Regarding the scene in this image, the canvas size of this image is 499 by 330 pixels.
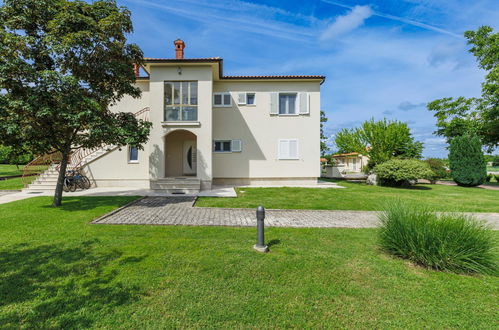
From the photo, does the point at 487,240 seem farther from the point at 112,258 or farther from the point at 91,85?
the point at 91,85

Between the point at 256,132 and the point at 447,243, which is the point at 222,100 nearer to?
the point at 256,132

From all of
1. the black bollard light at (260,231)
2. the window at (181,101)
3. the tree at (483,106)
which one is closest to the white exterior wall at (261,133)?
the window at (181,101)

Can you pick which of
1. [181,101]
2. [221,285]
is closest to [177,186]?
[181,101]

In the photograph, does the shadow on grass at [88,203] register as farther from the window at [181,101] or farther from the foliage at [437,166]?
the foliage at [437,166]

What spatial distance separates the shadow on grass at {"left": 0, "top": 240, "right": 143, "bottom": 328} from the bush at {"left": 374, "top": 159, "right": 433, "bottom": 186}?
16690 millimetres

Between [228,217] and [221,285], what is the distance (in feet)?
12.1

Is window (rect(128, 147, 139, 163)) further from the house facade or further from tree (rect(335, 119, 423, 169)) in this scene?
tree (rect(335, 119, 423, 169))

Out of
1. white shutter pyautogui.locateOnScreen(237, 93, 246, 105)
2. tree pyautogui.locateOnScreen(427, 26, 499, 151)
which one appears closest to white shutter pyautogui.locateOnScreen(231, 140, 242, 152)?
white shutter pyautogui.locateOnScreen(237, 93, 246, 105)

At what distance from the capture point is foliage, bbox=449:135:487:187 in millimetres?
17922

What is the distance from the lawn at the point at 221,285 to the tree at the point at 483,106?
84.3 ft

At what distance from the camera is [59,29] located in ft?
22.0

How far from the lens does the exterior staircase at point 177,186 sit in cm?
1173

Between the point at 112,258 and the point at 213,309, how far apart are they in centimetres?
233

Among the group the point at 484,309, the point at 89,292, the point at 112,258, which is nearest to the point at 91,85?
the point at 112,258
